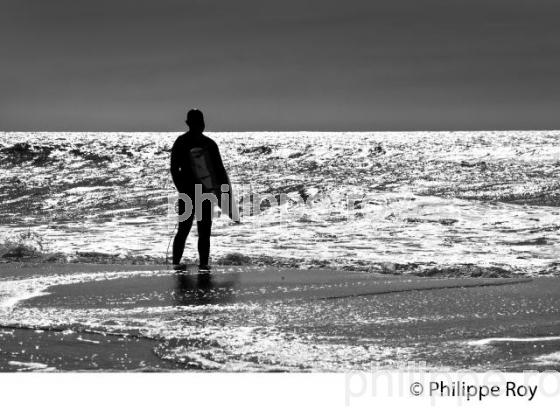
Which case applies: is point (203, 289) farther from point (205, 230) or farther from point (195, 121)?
point (195, 121)

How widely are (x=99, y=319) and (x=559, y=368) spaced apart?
12.7 ft

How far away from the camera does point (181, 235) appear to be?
11258 millimetres

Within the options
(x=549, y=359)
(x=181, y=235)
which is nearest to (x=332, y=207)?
(x=181, y=235)

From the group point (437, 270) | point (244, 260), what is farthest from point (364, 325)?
point (244, 260)

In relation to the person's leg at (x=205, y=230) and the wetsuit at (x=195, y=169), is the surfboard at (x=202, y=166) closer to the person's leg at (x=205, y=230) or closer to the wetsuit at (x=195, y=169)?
the wetsuit at (x=195, y=169)

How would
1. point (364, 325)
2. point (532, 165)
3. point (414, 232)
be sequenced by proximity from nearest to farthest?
1. point (364, 325)
2. point (414, 232)
3. point (532, 165)

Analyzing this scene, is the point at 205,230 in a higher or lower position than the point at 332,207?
higher

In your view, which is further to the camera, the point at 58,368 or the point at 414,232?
the point at 414,232

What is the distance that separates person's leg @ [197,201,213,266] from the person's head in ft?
3.21

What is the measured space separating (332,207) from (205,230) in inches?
470

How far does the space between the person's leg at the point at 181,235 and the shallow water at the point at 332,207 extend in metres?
1.07

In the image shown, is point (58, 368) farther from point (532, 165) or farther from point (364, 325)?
point (532, 165)

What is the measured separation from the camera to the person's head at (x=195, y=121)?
10938mm

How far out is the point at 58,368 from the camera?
5551 millimetres
